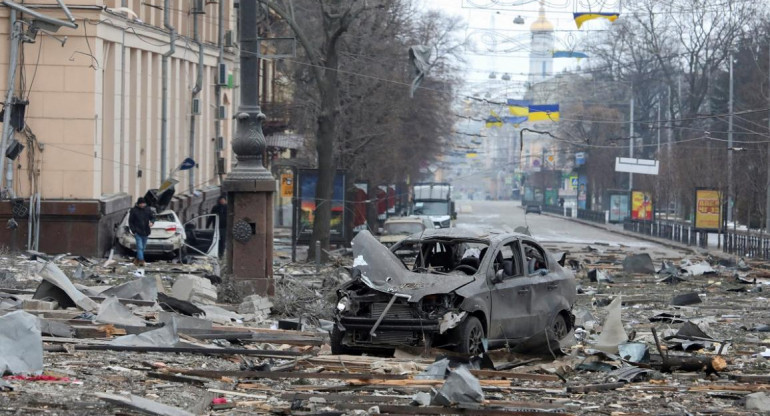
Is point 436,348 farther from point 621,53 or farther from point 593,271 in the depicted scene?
point 621,53

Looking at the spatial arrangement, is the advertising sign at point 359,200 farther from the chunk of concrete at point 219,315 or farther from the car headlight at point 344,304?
the car headlight at point 344,304

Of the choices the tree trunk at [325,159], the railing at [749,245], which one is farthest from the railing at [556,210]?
the tree trunk at [325,159]

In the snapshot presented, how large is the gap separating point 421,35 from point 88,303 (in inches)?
1714

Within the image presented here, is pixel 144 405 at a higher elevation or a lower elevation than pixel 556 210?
higher

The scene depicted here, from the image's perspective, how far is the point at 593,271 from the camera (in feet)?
96.4

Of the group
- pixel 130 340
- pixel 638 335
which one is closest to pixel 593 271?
pixel 638 335

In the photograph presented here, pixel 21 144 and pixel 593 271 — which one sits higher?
pixel 21 144

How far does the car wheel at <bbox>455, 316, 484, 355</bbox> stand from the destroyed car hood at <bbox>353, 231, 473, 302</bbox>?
0.40 m

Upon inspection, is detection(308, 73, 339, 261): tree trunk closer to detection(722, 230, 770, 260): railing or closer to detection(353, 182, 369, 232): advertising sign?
detection(353, 182, 369, 232): advertising sign

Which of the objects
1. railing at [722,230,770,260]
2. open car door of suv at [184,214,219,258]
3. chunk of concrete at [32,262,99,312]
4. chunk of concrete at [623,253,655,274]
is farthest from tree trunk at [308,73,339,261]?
chunk of concrete at [32,262,99,312]

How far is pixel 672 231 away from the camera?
6234cm

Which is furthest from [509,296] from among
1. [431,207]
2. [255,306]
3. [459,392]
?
[431,207]

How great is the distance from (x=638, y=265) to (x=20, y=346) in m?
23.5

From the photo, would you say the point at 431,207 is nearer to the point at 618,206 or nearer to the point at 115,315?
the point at 618,206
